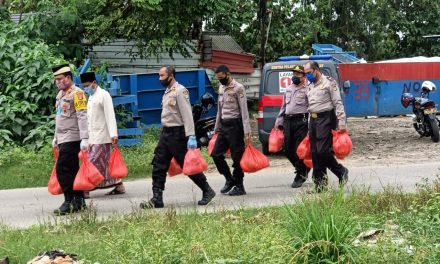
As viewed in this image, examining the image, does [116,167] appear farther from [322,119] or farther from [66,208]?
[322,119]

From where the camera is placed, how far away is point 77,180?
8.09 metres

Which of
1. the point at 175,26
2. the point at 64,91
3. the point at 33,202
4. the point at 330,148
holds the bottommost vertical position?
the point at 33,202

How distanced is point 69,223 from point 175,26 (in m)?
9.84

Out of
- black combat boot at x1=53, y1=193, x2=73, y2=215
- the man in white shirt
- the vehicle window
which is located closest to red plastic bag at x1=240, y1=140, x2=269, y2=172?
the man in white shirt

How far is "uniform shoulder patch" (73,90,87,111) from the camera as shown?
8281 millimetres

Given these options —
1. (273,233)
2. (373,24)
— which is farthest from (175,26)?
(373,24)

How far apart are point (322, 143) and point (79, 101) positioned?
316 centimetres

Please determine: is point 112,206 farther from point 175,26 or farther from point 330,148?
point 175,26

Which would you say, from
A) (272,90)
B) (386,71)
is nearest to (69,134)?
(272,90)

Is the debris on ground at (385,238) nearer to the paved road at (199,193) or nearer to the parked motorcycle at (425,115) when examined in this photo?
the paved road at (199,193)

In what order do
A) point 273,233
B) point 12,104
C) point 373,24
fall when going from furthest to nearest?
point 373,24
point 12,104
point 273,233

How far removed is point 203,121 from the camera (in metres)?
15.5

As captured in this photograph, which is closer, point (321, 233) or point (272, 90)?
point (321, 233)

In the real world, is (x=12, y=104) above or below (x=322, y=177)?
above
